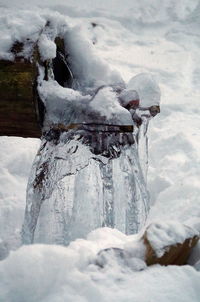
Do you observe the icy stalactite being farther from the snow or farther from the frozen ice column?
the snow

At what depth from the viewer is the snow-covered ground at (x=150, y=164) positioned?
1.24 m

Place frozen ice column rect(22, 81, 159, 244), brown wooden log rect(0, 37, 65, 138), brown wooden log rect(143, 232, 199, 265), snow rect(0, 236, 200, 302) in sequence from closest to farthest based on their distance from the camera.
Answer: snow rect(0, 236, 200, 302) < brown wooden log rect(143, 232, 199, 265) < brown wooden log rect(0, 37, 65, 138) < frozen ice column rect(22, 81, 159, 244)

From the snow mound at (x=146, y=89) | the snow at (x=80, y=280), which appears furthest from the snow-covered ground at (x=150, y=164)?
the snow mound at (x=146, y=89)

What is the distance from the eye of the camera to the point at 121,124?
227cm

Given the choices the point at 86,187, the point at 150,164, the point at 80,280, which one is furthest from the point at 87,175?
the point at 80,280

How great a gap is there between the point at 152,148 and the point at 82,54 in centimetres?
148

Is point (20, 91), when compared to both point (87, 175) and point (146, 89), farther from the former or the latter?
point (87, 175)

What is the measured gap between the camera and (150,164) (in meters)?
3.72

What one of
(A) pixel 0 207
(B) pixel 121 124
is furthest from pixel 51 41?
(A) pixel 0 207

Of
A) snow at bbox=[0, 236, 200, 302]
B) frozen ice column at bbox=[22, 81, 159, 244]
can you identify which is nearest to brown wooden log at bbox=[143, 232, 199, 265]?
snow at bbox=[0, 236, 200, 302]

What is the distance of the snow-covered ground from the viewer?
1.24 metres

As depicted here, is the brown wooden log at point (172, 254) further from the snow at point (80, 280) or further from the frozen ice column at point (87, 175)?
the frozen ice column at point (87, 175)

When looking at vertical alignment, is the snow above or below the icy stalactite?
above

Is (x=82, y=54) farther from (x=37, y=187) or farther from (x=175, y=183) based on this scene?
(x=175, y=183)
